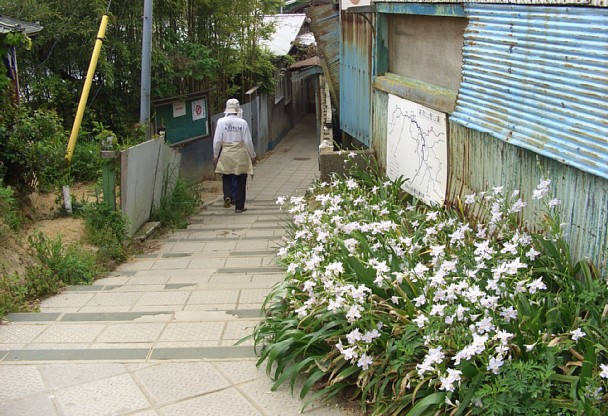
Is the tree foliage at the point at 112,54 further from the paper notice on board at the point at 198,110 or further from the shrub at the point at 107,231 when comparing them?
the shrub at the point at 107,231

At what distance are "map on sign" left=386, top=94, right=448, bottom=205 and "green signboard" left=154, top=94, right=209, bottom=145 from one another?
21.4ft

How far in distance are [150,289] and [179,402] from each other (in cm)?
254

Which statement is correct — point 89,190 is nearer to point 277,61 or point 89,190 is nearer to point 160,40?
point 160,40

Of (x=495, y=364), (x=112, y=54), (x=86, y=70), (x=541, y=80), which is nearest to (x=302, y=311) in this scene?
(x=495, y=364)

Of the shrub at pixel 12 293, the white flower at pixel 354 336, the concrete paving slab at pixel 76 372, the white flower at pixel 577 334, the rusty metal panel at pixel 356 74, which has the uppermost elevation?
the rusty metal panel at pixel 356 74

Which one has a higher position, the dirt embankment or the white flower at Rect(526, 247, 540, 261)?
the white flower at Rect(526, 247, 540, 261)

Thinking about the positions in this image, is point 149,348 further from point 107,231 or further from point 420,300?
point 107,231

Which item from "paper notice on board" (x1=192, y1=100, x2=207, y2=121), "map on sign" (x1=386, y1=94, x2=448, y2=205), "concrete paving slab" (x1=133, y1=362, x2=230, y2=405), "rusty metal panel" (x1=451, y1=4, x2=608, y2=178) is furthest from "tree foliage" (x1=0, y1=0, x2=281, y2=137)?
"concrete paving slab" (x1=133, y1=362, x2=230, y2=405)

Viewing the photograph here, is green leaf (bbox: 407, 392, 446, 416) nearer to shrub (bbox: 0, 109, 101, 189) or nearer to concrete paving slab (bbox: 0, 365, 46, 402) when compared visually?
concrete paving slab (bbox: 0, 365, 46, 402)

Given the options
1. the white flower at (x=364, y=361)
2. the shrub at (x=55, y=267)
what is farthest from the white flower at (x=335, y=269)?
the shrub at (x=55, y=267)

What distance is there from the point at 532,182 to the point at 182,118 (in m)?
10.4

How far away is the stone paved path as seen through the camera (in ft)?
11.8

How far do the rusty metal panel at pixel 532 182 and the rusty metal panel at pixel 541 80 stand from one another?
0.13 meters

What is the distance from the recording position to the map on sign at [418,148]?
6.05m
